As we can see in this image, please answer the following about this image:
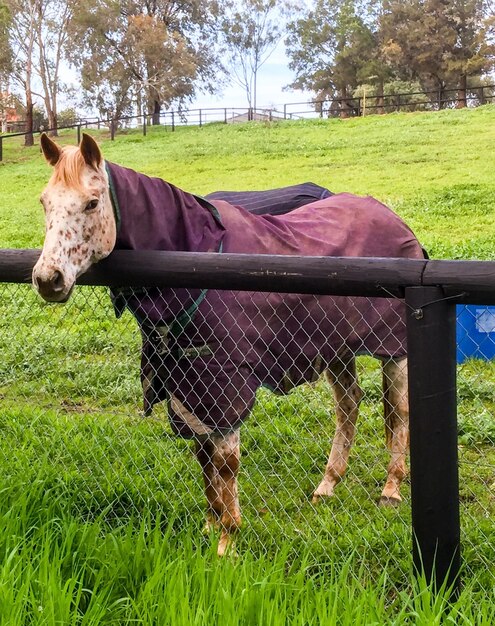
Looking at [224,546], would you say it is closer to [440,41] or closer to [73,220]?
[73,220]

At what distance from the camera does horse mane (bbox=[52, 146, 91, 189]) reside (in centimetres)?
282

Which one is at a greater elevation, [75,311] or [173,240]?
[173,240]

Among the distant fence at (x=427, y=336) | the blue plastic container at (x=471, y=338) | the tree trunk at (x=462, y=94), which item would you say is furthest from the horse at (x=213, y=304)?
the tree trunk at (x=462, y=94)

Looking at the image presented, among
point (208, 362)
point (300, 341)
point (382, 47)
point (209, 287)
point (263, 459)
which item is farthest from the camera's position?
point (382, 47)

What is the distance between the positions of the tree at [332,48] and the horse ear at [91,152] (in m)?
46.4

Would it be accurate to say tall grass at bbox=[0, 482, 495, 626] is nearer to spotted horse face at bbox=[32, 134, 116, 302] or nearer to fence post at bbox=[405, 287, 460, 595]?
fence post at bbox=[405, 287, 460, 595]

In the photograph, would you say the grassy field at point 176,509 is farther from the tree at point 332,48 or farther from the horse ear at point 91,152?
the tree at point 332,48

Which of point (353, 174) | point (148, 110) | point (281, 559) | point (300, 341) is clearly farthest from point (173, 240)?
point (148, 110)

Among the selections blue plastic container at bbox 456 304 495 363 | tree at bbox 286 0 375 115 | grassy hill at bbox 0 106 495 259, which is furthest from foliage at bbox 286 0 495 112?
blue plastic container at bbox 456 304 495 363

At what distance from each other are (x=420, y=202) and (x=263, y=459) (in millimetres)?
9376

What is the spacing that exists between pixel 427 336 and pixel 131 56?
44542mm

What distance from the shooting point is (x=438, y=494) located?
2.39 metres

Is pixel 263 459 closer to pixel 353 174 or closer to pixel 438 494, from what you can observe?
pixel 438 494

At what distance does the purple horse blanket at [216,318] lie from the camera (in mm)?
3006
